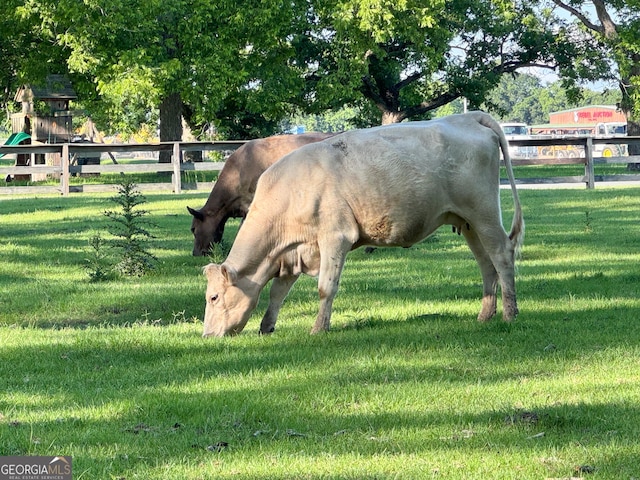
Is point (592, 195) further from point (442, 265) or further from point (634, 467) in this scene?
point (634, 467)

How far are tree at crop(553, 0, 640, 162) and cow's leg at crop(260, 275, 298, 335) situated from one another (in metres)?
33.2

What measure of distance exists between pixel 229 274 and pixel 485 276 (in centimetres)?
243

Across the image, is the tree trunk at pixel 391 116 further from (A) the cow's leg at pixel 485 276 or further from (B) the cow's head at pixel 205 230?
(A) the cow's leg at pixel 485 276

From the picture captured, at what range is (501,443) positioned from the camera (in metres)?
5.58

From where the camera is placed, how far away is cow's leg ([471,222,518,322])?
9.43 meters

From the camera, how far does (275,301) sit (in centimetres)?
941

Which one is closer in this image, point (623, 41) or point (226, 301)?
point (226, 301)

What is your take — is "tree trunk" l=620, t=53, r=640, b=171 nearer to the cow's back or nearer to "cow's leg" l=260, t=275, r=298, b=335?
the cow's back

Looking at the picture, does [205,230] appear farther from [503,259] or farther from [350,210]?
[503,259]

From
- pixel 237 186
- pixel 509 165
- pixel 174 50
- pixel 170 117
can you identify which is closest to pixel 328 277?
pixel 509 165

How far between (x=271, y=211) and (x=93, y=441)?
151 inches

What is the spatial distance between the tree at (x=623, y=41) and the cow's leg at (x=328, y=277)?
3336 cm

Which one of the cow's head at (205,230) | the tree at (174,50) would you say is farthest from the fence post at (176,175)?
the cow's head at (205,230)

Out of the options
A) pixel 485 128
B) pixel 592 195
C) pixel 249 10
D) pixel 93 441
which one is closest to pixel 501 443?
pixel 93 441
